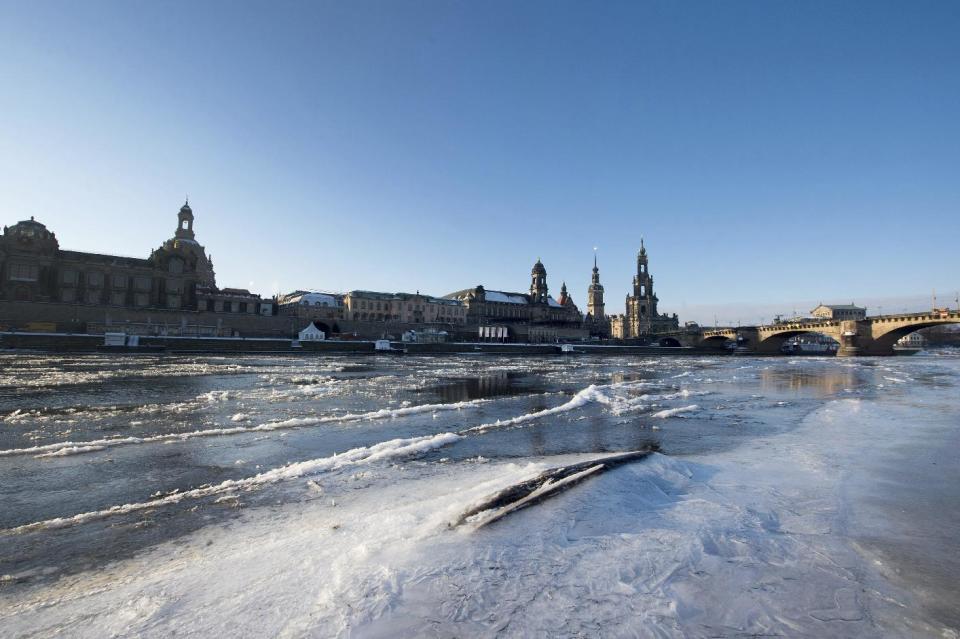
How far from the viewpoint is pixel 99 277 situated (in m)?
72.9

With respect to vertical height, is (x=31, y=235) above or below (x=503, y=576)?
above

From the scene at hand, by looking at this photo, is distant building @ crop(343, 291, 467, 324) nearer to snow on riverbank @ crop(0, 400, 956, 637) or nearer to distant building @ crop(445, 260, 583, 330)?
distant building @ crop(445, 260, 583, 330)

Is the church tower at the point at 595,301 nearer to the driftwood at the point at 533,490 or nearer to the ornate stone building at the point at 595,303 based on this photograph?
the ornate stone building at the point at 595,303

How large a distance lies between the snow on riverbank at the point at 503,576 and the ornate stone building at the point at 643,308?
168854mm

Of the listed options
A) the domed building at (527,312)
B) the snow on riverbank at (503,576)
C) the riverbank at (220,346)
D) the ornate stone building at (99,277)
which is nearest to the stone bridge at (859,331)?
the domed building at (527,312)

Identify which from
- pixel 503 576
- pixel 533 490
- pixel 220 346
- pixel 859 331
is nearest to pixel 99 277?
pixel 220 346

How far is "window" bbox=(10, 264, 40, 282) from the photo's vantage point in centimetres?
6594

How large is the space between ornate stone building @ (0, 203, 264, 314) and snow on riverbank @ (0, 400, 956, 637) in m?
83.7

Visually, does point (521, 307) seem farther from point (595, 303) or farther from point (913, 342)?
point (913, 342)

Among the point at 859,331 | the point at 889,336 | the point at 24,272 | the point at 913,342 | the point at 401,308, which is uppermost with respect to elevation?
the point at 24,272

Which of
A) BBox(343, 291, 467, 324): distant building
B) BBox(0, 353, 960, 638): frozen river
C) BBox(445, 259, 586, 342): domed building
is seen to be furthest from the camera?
BBox(445, 259, 586, 342): domed building

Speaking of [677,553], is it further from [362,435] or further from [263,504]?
[362,435]

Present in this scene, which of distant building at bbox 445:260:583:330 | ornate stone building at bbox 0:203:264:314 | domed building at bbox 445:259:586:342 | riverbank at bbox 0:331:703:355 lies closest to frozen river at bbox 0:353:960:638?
riverbank at bbox 0:331:703:355

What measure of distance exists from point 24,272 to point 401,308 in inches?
2685
